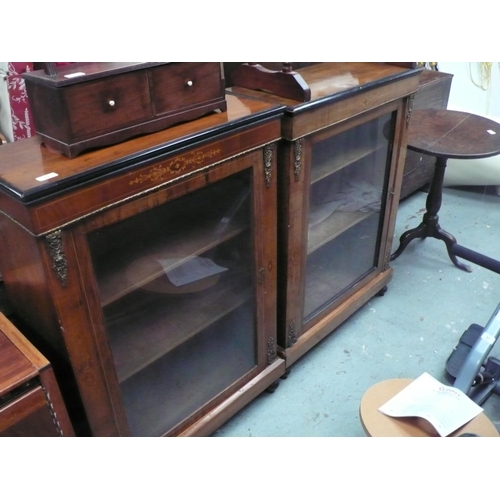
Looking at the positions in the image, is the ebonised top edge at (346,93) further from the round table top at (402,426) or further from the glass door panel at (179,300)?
the round table top at (402,426)

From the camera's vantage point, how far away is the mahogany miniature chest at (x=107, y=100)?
0.80m

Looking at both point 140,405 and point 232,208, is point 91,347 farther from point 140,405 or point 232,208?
point 232,208

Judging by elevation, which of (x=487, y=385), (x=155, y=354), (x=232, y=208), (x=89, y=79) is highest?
(x=89, y=79)

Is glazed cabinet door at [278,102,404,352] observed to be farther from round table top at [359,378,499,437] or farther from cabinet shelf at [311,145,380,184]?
round table top at [359,378,499,437]

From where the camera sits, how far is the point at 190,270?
117cm

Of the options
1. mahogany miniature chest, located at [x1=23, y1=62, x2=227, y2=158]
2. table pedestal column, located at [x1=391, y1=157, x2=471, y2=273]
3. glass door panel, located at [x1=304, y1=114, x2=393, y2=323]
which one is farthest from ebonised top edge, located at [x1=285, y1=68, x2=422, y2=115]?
table pedestal column, located at [x1=391, y1=157, x2=471, y2=273]

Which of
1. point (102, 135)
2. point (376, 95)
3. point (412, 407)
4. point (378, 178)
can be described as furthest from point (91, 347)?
point (378, 178)

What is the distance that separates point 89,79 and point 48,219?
25 centimetres

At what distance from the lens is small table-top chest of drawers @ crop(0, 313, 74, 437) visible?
2.56ft

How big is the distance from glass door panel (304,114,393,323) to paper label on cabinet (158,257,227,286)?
1.19 ft

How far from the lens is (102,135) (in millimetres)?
853

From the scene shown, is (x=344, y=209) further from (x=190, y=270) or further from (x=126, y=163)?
(x=126, y=163)

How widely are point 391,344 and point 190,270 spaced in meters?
0.87

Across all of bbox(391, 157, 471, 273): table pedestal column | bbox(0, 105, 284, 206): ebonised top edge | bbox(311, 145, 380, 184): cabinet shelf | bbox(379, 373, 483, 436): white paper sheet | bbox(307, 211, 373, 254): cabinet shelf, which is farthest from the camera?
bbox(391, 157, 471, 273): table pedestal column
